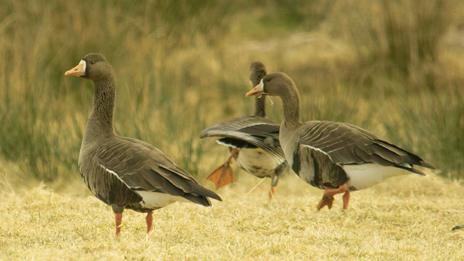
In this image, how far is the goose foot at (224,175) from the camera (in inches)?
339

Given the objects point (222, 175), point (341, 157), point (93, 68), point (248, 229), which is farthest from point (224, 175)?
point (93, 68)

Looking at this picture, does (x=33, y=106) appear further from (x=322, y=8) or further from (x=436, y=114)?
(x=322, y=8)

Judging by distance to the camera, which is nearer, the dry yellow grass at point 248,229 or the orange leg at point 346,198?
the dry yellow grass at point 248,229

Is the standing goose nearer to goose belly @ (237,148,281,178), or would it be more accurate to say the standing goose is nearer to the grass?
the grass

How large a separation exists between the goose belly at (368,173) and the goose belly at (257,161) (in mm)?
1118

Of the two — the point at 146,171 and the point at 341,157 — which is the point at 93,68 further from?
the point at 341,157

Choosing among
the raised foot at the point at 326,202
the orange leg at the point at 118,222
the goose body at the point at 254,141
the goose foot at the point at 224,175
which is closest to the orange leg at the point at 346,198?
the raised foot at the point at 326,202

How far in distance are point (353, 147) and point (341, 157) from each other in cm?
12

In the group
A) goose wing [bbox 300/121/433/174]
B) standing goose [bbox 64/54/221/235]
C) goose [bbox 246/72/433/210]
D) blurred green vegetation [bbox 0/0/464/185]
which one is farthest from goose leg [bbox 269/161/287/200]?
standing goose [bbox 64/54/221/235]

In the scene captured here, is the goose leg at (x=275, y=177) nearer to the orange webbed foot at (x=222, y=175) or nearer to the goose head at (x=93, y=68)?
the orange webbed foot at (x=222, y=175)

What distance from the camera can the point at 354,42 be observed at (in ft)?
44.8

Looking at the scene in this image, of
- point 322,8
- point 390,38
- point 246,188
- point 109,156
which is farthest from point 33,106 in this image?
point 322,8

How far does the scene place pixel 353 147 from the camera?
23.8 feet

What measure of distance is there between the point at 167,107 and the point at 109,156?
396cm
